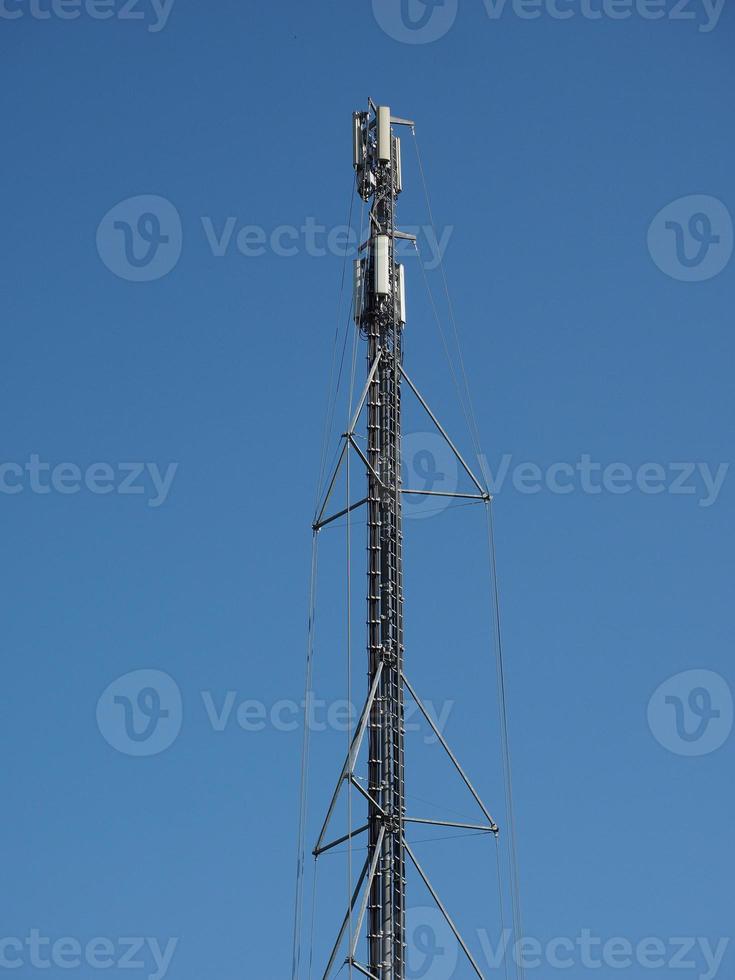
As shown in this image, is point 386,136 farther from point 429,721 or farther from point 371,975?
point 371,975

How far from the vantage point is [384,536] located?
67.6 meters

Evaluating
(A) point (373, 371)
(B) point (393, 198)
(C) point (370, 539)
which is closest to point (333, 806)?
(C) point (370, 539)

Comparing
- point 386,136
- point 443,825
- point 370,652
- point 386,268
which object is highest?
point 386,136

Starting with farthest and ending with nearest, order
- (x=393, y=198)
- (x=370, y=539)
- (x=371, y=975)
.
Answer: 1. (x=393, y=198)
2. (x=370, y=539)
3. (x=371, y=975)

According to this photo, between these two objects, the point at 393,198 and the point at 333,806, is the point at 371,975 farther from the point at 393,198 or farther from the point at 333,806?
the point at 393,198

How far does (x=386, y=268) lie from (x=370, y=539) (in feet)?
30.0

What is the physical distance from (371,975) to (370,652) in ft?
31.6

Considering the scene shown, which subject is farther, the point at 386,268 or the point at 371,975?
the point at 386,268

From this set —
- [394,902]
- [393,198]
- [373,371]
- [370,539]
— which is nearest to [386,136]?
[393,198]

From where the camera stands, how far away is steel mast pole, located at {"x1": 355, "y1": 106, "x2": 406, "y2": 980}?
64688mm

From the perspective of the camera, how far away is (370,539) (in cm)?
Result: 6762

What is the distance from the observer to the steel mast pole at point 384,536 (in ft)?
212

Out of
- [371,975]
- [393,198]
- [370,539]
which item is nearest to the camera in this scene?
[371,975]

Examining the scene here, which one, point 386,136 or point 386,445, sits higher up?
point 386,136
